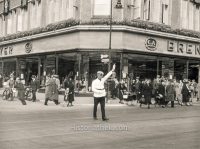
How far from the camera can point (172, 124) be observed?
1391cm

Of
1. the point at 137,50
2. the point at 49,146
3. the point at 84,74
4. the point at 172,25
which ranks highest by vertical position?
the point at 172,25

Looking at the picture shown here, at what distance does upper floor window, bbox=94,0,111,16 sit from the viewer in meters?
31.0

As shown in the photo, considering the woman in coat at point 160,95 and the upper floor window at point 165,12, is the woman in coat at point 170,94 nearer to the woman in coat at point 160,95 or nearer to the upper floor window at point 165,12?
the woman in coat at point 160,95

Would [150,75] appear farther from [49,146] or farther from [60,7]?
[49,146]

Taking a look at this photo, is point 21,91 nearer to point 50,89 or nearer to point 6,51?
point 50,89

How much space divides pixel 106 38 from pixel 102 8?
2499mm

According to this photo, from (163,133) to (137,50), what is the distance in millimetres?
20165

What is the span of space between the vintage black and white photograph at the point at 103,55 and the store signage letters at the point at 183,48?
0.09 meters

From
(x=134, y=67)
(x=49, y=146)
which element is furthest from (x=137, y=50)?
(x=49, y=146)

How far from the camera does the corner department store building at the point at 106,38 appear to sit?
3056cm

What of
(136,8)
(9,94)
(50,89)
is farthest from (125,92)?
(136,8)

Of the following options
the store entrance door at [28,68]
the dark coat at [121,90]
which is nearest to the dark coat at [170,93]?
the dark coat at [121,90]

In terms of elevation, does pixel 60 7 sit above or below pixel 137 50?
above

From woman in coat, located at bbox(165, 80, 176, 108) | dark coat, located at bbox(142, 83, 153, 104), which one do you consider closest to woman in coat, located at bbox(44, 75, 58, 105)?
dark coat, located at bbox(142, 83, 153, 104)
